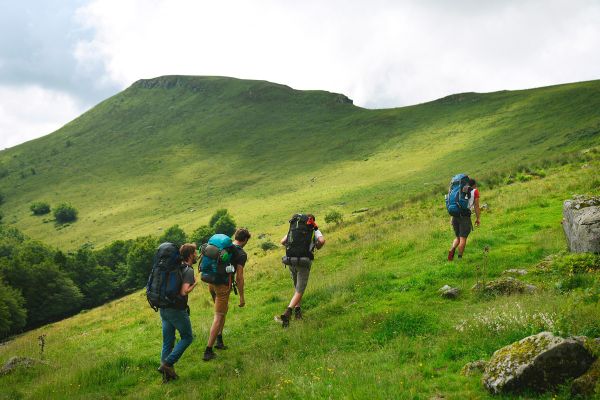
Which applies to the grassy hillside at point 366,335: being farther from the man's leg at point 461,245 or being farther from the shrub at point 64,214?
the shrub at point 64,214

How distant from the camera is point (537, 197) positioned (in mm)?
20641

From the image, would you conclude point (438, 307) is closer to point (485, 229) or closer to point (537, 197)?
point (485, 229)

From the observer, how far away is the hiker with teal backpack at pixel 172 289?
8625mm

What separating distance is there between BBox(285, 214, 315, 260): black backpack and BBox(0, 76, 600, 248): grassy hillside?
4064cm

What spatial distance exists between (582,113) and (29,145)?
647ft

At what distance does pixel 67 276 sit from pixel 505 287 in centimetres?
7008

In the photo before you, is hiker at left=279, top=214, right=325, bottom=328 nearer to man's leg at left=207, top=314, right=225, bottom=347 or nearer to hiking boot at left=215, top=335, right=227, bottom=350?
hiking boot at left=215, top=335, right=227, bottom=350

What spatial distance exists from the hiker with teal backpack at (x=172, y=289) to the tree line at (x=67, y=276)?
140 feet

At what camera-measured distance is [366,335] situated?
9219 mm

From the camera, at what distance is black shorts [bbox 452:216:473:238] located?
13.5 m

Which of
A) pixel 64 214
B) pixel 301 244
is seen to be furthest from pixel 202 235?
pixel 301 244

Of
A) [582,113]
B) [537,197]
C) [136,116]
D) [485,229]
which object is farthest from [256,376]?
[136,116]

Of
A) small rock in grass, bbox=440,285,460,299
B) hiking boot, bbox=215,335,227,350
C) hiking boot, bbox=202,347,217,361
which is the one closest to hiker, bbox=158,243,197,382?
hiking boot, bbox=202,347,217,361

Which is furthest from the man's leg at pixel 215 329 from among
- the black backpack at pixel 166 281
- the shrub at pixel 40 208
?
the shrub at pixel 40 208
